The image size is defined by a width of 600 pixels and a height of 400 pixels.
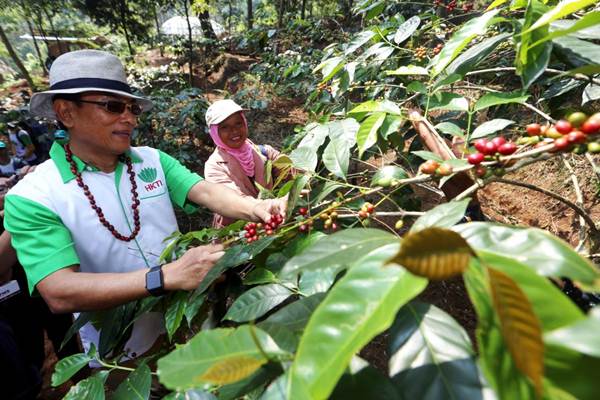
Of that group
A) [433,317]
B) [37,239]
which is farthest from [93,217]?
[433,317]

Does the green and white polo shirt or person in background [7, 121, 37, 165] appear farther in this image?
person in background [7, 121, 37, 165]

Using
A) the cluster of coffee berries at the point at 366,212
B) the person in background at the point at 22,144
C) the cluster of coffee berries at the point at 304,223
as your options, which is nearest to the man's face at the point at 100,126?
the cluster of coffee berries at the point at 304,223

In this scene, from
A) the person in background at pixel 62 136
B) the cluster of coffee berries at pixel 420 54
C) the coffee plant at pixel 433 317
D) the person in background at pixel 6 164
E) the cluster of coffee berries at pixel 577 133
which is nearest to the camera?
the coffee plant at pixel 433 317

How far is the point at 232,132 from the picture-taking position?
257 cm

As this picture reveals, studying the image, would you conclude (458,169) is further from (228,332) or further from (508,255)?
(228,332)

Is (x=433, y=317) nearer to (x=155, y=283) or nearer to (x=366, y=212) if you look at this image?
(x=366, y=212)

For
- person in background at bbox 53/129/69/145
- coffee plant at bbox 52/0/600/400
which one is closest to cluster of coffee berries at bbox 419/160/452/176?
coffee plant at bbox 52/0/600/400

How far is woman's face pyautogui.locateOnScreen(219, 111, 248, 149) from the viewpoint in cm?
256

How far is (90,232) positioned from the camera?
1.37 metres

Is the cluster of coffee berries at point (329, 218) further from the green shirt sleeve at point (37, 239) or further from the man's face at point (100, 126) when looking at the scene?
the man's face at point (100, 126)

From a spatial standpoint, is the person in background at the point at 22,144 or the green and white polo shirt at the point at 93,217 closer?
the green and white polo shirt at the point at 93,217

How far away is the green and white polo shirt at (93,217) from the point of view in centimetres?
118

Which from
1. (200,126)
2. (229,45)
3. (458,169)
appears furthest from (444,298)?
(229,45)

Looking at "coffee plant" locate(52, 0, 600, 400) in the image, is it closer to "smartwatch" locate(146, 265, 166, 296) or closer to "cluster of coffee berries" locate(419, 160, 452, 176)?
"cluster of coffee berries" locate(419, 160, 452, 176)
